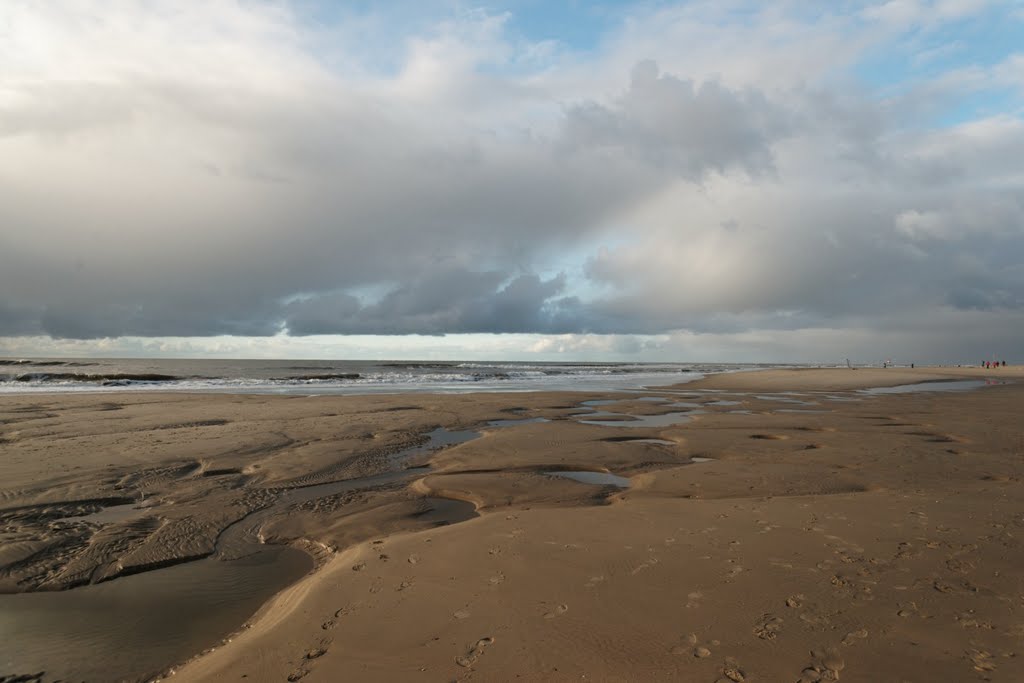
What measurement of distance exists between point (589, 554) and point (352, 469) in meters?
6.49

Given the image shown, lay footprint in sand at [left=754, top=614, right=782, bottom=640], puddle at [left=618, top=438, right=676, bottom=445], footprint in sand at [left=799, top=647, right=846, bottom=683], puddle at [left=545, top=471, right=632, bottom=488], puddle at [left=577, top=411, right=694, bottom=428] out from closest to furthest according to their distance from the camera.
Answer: footprint in sand at [left=799, top=647, right=846, bottom=683] → footprint in sand at [left=754, top=614, right=782, bottom=640] → puddle at [left=545, top=471, right=632, bottom=488] → puddle at [left=618, top=438, right=676, bottom=445] → puddle at [left=577, top=411, right=694, bottom=428]

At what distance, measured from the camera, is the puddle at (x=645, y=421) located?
1780cm

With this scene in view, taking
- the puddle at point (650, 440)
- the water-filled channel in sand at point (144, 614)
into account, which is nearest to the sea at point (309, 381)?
the puddle at point (650, 440)

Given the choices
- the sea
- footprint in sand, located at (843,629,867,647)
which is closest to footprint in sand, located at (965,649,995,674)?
footprint in sand, located at (843,629,867,647)

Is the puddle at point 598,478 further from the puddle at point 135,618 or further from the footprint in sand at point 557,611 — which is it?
the puddle at point 135,618

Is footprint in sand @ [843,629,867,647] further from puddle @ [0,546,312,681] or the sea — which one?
the sea

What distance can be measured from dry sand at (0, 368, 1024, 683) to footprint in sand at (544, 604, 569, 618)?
0.04 meters

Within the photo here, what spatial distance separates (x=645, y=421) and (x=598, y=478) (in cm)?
914

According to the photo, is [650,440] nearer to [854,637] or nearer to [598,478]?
[598,478]

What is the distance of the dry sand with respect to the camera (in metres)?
3.92

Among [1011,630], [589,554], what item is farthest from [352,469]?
[1011,630]

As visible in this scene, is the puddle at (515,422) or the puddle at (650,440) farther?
the puddle at (515,422)

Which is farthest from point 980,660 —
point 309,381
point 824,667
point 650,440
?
point 309,381

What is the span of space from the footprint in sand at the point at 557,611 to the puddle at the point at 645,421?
1305 centimetres
